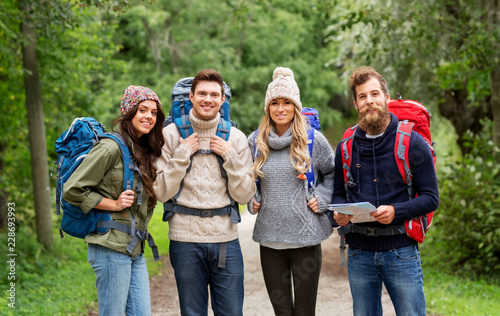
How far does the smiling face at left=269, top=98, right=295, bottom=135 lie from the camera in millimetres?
3656

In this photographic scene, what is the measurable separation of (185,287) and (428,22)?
19.1 feet

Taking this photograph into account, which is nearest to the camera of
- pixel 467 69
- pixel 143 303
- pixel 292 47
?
pixel 143 303

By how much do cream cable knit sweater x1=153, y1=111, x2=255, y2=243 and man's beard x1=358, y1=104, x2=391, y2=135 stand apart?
88 centimetres

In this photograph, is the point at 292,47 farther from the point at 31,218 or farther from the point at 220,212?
the point at 220,212

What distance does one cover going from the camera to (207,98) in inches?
140

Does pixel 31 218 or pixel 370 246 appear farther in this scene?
pixel 31 218

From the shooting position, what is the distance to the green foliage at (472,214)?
6824 mm

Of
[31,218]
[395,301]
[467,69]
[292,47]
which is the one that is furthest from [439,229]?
[292,47]

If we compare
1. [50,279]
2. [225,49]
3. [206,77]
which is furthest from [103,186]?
[225,49]

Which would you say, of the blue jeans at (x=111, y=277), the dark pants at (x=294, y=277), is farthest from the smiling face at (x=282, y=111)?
the blue jeans at (x=111, y=277)

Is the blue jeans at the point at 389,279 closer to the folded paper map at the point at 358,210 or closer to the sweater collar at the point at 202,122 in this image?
the folded paper map at the point at 358,210

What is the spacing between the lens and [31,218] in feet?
32.7

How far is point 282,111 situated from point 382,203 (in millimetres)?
969

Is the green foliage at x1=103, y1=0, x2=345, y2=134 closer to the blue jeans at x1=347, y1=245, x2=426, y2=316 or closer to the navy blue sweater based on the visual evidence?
the navy blue sweater
